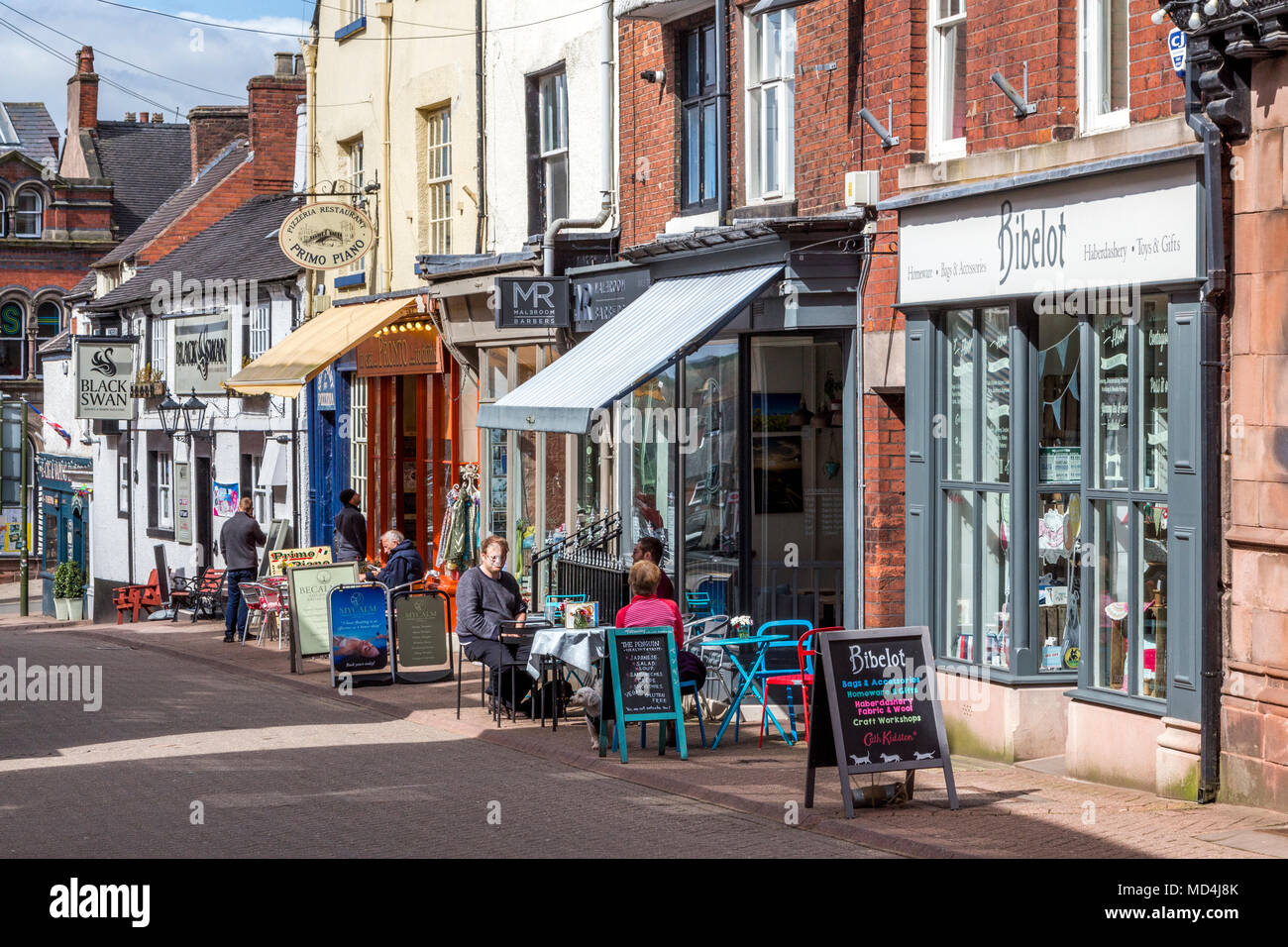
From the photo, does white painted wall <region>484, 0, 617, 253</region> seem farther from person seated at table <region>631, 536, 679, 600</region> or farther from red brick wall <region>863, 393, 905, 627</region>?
red brick wall <region>863, 393, 905, 627</region>

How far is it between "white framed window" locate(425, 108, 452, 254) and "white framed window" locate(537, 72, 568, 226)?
278 centimetres

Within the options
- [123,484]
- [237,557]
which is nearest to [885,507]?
[237,557]

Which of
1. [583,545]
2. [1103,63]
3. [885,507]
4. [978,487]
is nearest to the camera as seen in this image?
[1103,63]

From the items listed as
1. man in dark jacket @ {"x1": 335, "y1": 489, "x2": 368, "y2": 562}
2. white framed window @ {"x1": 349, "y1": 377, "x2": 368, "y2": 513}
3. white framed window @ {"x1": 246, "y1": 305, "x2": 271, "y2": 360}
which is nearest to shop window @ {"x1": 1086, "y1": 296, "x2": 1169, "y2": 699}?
man in dark jacket @ {"x1": 335, "y1": 489, "x2": 368, "y2": 562}

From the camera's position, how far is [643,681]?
12.6 meters

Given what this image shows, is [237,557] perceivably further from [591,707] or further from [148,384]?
[148,384]

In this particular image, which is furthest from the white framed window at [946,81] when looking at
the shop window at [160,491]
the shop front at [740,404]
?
the shop window at [160,491]

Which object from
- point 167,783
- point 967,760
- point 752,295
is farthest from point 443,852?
point 752,295

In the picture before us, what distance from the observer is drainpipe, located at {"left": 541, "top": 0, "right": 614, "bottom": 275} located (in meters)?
18.3

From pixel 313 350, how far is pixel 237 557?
3087 mm

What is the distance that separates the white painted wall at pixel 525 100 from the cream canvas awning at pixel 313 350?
288 centimetres

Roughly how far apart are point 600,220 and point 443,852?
10378 millimetres

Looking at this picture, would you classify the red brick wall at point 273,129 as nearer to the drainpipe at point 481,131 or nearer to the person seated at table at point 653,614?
the drainpipe at point 481,131

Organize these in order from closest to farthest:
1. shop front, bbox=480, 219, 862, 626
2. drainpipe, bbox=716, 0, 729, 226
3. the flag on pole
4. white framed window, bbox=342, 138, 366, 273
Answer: shop front, bbox=480, 219, 862, 626
drainpipe, bbox=716, 0, 729, 226
white framed window, bbox=342, 138, 366, 273
the flag on pole
